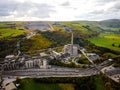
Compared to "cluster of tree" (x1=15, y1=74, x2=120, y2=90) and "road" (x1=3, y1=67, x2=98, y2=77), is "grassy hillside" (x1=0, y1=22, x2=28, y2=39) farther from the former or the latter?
"cluster of tree" (x1=15, y1=74, x2=120, y2=90)

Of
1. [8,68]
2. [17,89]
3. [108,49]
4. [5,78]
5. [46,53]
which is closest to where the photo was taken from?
[17,89]

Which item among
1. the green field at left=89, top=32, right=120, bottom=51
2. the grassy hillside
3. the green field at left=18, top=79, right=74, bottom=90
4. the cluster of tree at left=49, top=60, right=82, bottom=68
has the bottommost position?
the green field at left=18, top=79, right=74, bottom=90

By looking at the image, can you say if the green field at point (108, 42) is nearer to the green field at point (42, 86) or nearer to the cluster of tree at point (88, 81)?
the cluster of tree at point (88, 81)

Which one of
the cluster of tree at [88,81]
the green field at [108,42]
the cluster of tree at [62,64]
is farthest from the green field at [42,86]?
the green field at [108,42]

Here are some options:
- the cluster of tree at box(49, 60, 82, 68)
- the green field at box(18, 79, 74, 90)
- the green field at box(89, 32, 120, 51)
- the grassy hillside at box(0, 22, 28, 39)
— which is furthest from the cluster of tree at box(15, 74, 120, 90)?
the grassy hillside at box(0, 22, 28, 39)

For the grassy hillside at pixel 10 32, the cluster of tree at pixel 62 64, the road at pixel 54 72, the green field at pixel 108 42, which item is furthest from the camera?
the grassy hillside at pixel 10 32

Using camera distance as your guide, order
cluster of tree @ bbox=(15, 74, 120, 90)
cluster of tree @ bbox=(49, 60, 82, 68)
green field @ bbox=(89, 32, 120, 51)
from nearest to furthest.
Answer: cluster of tree @ bbox=(15, 74, 120, 90), cluster of tree @ bbox=(49, 60, 82, 68), green field @ bbox=(89, 32, 120, 51)

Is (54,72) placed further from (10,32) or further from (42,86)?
(10,32)

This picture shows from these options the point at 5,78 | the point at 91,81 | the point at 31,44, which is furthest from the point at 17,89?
the point at 31,44

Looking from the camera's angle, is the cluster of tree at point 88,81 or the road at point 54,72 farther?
the road at point 54,72

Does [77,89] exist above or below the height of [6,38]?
below

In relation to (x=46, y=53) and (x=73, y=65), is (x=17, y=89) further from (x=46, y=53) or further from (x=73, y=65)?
(x=46, y=53)
